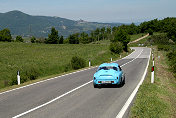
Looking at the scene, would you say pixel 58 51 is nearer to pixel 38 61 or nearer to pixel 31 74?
pixel 38 61

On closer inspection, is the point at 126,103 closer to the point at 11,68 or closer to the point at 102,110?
the point at 102,110

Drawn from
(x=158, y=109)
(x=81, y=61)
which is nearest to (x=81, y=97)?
(x=158, y=109)

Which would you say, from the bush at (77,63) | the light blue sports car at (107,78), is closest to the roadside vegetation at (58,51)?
the bush at (77,63)

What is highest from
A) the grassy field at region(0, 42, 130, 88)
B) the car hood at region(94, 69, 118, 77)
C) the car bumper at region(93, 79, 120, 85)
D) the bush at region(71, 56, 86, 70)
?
the car hood at region(94, 69, 118, 77)

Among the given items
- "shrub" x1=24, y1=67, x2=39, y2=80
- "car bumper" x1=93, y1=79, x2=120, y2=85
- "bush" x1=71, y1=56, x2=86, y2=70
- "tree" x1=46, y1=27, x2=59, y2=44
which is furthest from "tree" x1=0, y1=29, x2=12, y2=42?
"car bumper" x1=93, y1=79, x2=120, y2=85

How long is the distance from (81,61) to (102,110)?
21.8 m

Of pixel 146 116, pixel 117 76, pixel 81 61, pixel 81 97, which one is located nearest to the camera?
pixel 146 116

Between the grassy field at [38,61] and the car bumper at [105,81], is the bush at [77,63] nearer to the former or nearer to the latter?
the grassy field at [38,61]

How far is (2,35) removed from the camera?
12056 cm

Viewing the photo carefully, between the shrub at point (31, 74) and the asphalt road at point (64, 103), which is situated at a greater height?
the asphalt road at point (64, 103)

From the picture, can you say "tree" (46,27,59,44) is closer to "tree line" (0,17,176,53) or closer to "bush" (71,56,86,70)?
"tree line" (0,17,176,53)

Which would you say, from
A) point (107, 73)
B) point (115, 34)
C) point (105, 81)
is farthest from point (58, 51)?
point (105, 81)

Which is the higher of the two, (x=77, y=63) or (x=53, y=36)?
(x=53, y=36)

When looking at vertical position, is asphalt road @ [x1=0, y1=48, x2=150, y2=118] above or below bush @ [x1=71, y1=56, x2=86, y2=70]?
above
